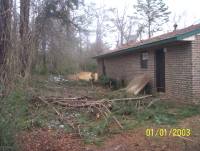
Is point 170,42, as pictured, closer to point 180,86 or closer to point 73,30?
point 180,86

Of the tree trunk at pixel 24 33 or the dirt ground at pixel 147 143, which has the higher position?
the tree trunk at pixel 24 33

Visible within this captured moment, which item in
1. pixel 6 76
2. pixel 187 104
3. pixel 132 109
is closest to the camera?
pixel 6 76

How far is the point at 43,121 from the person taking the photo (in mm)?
9461

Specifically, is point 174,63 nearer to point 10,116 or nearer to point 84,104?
point 84,104

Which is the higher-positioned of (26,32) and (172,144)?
(26,32)

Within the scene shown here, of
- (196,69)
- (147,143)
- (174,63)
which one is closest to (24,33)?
(147,143)

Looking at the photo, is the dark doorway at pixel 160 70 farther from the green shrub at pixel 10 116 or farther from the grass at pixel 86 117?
the green shrub at pixel 10 116

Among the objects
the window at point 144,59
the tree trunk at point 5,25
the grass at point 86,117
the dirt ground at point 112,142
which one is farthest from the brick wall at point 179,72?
the tree trunk at point 5,25

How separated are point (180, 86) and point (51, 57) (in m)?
19.6

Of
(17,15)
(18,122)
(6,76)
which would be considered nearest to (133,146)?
(18,122)
